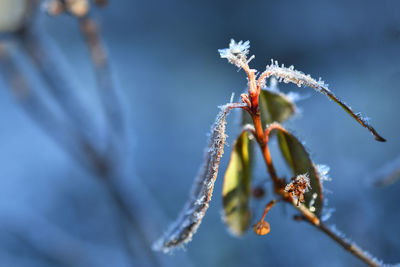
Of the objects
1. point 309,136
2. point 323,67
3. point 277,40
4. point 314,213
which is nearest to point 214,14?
point 277,40

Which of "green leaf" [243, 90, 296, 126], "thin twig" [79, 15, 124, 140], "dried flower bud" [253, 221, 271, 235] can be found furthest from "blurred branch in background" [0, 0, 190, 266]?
"dried flower bud" [253, 221, 271, 235]

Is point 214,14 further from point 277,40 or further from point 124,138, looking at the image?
point 124,138

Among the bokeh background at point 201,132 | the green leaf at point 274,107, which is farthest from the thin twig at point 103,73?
the green leaf at point 274,107

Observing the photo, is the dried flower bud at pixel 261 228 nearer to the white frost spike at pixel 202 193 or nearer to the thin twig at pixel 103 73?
the white frost spike at pixel 202 193

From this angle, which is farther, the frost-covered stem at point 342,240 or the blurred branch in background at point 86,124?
the blurred branch in background at point 86,124

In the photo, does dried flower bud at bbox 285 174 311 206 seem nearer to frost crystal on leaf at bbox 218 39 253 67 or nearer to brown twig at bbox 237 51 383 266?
brown twig at bbox 237 51 383 266

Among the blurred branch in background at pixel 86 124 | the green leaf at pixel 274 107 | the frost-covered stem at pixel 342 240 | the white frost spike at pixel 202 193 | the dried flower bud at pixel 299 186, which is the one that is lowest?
the frost-covered stem at pixel 342 240

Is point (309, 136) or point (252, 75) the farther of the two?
point (309, 136)
